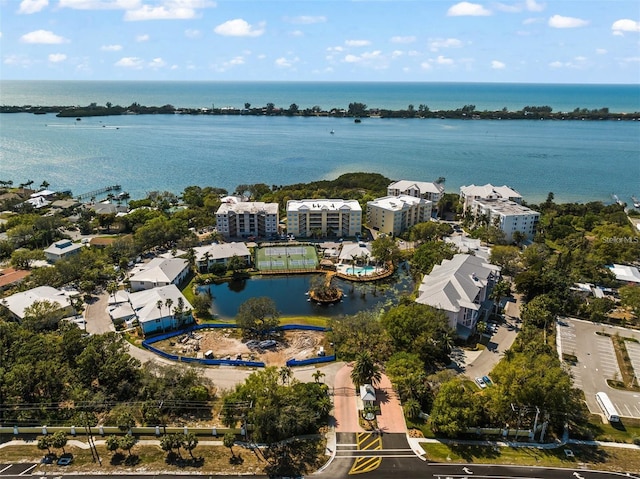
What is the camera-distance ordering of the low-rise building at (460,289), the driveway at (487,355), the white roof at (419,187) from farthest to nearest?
the white roof at (419,187) → the low-rise building at (460,289) → the driveway at (487,355)

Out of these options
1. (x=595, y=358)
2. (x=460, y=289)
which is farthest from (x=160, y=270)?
(x=595, y=358)

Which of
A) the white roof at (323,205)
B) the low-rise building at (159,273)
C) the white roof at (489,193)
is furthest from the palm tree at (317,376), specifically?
Result: the white roof at (489,193)

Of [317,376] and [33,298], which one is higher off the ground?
[33,298]

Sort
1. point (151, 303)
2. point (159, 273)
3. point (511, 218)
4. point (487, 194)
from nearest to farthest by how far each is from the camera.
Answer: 1. point (151, 303)
2. point (159, 273)
3. point (511, 218)
4. point (487, 194)

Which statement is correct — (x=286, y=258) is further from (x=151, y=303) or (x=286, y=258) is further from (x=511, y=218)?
(x=511, y=218)

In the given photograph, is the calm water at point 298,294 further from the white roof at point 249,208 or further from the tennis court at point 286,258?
the white roof at point 249,208

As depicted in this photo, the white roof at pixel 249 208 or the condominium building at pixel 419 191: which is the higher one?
the condominium building at pixel 419 191

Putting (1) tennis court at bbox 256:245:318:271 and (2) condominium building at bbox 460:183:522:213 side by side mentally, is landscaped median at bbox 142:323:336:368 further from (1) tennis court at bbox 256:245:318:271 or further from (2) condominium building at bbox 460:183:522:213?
(2) condominium building at bbox 460:183:522:213
